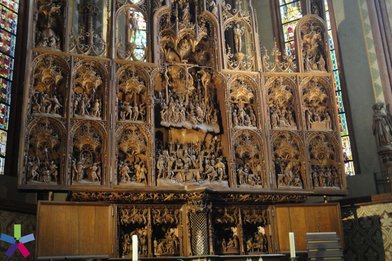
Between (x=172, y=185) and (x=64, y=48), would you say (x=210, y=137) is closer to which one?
(x=172, y=185)

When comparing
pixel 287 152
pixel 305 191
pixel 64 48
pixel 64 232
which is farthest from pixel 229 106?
pixel 64 232

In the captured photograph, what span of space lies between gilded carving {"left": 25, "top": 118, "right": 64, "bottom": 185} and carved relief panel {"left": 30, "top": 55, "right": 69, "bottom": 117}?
0.26m

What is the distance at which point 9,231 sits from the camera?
10.1m

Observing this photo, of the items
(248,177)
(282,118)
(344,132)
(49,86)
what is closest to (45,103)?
(49,86)

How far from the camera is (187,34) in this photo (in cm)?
1070

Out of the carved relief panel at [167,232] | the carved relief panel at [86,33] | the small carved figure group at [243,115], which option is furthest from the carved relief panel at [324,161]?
the carved relief panel at [86,33]

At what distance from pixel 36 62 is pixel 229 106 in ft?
12.5

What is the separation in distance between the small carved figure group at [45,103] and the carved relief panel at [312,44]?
512 cm

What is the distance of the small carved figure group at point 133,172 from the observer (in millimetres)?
9242

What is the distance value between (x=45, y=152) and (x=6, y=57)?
4086 millimetres

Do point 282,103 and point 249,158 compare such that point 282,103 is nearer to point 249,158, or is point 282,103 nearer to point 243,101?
point 243,101

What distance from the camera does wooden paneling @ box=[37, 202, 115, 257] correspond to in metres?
8.38

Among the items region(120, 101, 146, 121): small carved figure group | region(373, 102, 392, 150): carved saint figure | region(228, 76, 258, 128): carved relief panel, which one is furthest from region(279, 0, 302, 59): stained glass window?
region(120, 101, 146, 121): small carved figure group

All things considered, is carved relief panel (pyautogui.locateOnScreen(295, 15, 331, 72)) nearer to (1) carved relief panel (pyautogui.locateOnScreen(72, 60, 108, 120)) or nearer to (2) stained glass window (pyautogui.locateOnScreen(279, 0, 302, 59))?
(2) stained glass window (pyautogui.locateOnScreen(279, 0, 302, 59))
